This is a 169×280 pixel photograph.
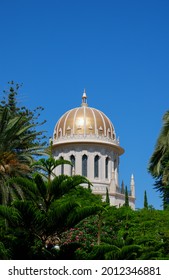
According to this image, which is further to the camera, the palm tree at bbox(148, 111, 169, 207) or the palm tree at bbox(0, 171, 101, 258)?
the palm tree at bbox(148, 111, 169, 207)

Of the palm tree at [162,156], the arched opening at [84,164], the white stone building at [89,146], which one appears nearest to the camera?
the palm tree at [162,156]

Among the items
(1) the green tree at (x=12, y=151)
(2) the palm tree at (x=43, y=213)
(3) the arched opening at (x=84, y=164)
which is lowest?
(2) the palm tree at (x=43, y=213)

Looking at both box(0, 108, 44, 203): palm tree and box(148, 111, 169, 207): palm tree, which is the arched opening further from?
box(0, 108, 44, 203): palm tree

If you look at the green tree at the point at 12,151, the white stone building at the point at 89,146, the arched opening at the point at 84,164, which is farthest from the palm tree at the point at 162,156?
the arched opening at the point at 84,164

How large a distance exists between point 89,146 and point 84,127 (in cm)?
230

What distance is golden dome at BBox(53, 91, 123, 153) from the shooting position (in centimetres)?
6425

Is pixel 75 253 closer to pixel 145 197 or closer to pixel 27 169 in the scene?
pixel 27 169

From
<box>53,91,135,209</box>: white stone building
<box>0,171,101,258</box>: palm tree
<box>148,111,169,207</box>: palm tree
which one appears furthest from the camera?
<box>53,91,135,209</box>: white stone building

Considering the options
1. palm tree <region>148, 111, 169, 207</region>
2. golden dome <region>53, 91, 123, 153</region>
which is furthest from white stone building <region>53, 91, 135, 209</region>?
palm tree <region>148, 111, 169, 207</region>

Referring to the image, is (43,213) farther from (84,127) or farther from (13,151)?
(84,127)

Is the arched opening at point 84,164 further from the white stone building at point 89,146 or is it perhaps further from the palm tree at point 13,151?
the palm tree at point 13,151

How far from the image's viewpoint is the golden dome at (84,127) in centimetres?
6425

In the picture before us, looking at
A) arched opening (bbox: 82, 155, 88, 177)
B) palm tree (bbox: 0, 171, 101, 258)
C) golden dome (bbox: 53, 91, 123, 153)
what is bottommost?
palm tree (bbox: 0, 171, 101, 258)
